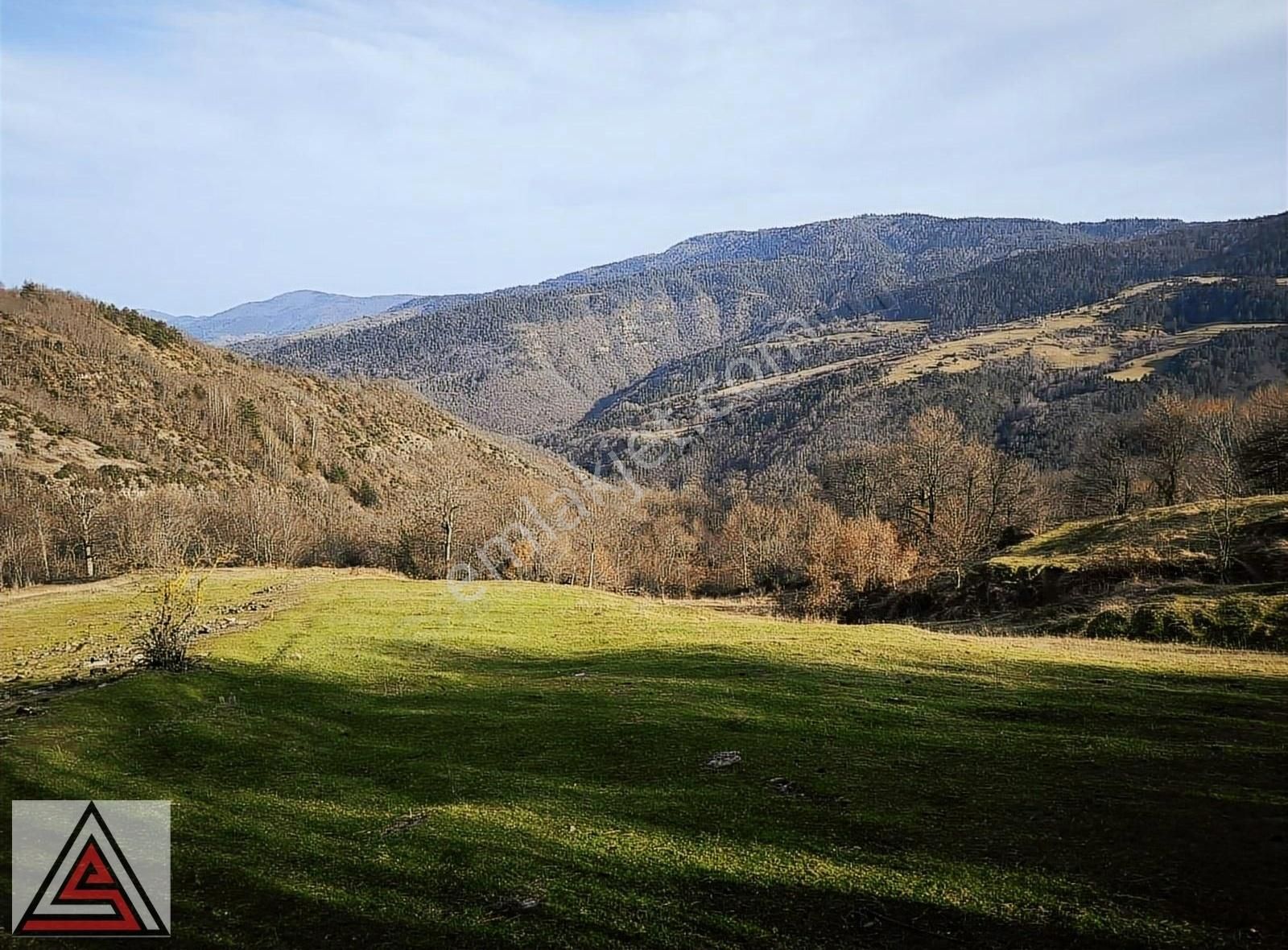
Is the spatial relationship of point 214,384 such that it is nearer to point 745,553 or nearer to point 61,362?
point 61,362

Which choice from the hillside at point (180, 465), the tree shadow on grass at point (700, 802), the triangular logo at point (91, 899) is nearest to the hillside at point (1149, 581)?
the tree shadow on grass at point (700, 802)

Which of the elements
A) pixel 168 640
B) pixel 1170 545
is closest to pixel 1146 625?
pixel 1170 545

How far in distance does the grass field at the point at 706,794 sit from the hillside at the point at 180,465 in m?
27.5

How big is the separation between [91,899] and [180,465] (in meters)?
144

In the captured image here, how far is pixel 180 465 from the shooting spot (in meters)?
134

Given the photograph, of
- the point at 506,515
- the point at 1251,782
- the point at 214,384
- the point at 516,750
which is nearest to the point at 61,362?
the point at 214,384

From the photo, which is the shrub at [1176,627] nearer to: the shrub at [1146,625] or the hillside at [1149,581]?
the hillside at [1149,581]

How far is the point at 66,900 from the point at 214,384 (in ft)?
613

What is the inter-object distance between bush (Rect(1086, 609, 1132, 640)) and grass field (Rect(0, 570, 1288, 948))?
7.11 m

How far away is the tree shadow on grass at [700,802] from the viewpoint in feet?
32.0

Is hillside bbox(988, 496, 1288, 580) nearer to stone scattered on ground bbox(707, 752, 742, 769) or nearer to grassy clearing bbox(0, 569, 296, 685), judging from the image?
stone scattered on ground bbox(707, 752, 742, 769)

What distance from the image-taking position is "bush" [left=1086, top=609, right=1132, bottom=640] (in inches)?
1335

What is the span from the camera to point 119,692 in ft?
69.5

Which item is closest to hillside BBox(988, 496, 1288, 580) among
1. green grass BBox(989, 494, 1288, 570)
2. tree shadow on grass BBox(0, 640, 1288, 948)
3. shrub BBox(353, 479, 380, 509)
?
green grass BBox(989, 494, 1288, 570)
